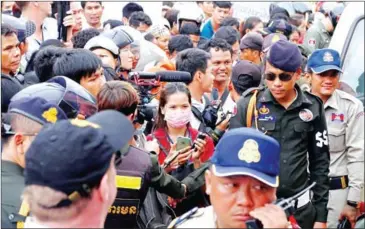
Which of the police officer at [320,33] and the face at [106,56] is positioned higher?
the face at [106,56]

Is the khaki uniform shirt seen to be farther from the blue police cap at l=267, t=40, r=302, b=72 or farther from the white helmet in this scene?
the white helmet

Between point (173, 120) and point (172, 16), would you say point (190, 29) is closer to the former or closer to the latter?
point (172, 16)

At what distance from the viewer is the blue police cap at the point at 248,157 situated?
3073mm

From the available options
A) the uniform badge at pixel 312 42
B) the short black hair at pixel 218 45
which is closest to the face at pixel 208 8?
the uniform badge at pixel 312 42

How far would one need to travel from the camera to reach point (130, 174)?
4.18 metres

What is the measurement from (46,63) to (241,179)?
2.93 metres

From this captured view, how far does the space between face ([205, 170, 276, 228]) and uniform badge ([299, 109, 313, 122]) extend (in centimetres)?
214

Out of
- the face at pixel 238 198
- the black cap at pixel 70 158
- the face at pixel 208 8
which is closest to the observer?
the black cap at pixel 70 158

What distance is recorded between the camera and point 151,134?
554 centimetres

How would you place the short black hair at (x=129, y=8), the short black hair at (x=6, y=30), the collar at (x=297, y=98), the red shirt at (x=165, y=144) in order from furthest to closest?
1. the short black hair at (x=129, y=8)
2. the short black hair at (x=6, y=30)
3. the red shirt at (x=165, y=144)
4. the collar at (x=297, y=98)

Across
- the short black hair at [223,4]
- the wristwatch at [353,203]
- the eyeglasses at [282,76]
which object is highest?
the eyeglasses at [282,76]

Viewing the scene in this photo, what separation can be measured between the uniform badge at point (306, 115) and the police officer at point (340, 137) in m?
0.79

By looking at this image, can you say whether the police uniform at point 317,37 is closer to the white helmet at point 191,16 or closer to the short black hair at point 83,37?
the white helmet at point 191,16

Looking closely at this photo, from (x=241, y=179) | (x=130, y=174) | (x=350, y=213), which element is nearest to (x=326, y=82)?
(x=350, y=213)
